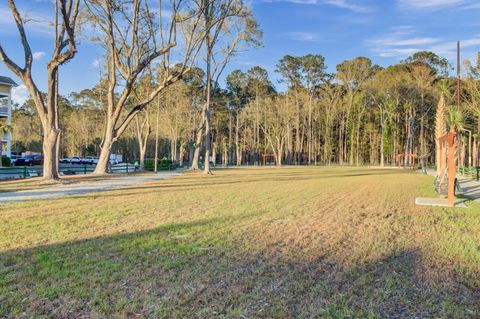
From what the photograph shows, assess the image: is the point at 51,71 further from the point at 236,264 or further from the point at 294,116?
the point at 294,116

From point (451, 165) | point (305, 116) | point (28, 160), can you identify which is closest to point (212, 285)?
point (451, 165)

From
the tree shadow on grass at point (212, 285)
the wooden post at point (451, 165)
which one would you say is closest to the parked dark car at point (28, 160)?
the tree shadow on grass at point (212, 285)

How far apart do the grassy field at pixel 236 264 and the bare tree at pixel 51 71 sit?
8.99m

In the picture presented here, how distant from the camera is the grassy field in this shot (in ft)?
11.7

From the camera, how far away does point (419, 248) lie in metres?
5.83

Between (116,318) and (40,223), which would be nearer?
(116,318)

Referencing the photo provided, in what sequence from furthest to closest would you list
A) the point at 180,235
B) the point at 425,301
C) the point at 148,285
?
the point at 180,235 → the point at 148,285 → the point at 425,301

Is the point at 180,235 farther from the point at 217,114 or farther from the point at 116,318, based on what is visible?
the point at 217,114

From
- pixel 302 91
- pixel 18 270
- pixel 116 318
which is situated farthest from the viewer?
pixel 302 91

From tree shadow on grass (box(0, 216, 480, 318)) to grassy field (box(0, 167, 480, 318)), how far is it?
12mm


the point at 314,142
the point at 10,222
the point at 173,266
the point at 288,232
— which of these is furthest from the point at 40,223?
the point at 314,142

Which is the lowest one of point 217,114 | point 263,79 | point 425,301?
point 425,301

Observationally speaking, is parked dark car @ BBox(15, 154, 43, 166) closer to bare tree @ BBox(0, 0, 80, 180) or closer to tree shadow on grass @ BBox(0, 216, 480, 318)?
bare tree @ BBox(0, 0, 80, 180)

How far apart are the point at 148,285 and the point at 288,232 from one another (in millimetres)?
3332
